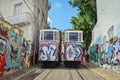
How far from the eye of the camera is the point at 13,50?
64.2ft

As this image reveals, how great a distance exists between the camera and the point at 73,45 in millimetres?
28844

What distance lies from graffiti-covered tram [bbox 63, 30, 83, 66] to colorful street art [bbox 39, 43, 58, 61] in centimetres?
157

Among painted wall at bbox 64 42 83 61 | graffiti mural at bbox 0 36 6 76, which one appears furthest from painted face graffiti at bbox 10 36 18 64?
painted wall at bbox 64 42 83 61

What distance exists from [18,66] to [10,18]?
1254 centimetres

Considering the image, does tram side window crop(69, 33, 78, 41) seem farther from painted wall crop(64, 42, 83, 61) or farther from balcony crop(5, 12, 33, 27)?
balcony crop(5, 12, 33, 27)

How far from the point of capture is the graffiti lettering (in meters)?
27.8

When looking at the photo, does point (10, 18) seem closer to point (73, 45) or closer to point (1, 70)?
point (73, 45)

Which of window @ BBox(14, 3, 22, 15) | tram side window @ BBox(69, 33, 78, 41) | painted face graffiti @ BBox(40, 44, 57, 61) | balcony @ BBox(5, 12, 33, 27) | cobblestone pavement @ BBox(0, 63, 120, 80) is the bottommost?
cobblestone pavement @ BBox(0, 63, 120, 80)

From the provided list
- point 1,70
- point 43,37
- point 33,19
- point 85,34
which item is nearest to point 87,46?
point 85,34

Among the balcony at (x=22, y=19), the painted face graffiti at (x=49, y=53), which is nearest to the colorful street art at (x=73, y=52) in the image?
the painted face graffiti at (x=49, y=53)

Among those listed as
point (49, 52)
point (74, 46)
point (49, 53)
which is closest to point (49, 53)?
point (49, 53)

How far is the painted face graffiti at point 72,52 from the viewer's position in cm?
2877

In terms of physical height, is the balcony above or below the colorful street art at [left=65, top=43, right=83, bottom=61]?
above

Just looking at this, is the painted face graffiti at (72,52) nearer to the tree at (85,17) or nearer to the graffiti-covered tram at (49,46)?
the graffiti-covered tram at (49,46)
